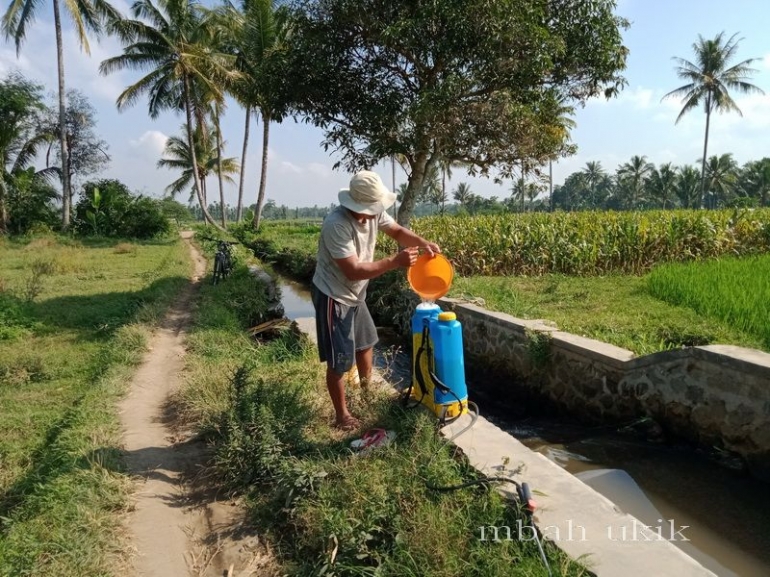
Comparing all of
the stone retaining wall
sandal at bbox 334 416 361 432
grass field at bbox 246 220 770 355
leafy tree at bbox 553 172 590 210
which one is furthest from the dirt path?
leafy tree at bbox 553 172 590 210

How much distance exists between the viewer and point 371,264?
307cm

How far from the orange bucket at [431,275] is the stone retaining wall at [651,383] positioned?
2.06 metres

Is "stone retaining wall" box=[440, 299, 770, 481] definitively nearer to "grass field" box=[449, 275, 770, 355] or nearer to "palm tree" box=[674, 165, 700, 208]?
"grass field" box=[449, 275, 770, 355]

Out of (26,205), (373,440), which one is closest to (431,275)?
(373,440)

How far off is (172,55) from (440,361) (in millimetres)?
23515

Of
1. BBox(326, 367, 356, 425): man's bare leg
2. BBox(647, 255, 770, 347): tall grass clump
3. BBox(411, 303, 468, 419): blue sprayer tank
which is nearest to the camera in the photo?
BBox(411, 303, 468, 419): blue sprayer tank

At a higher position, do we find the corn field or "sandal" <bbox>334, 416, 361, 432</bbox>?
the corn field

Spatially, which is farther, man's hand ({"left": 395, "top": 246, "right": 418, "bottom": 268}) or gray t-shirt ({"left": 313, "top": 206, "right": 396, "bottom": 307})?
gray t-shirt ({"left": 313, "top": 206, "right": 396, "bottom": 307})

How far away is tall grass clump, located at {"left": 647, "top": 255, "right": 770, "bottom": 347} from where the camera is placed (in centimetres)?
502

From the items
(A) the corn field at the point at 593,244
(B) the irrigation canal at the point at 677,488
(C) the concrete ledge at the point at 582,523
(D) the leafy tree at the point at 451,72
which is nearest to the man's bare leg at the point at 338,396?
(C) the concrete ledge at the point at 582,523

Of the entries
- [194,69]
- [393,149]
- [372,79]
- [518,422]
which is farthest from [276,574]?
[194,69]

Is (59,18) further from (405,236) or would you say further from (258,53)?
(405,236)

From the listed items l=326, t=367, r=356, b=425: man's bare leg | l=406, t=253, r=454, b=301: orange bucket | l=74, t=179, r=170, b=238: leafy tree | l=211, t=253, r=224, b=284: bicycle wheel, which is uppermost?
l=74, t=179, r=170, b=238: leafy tree

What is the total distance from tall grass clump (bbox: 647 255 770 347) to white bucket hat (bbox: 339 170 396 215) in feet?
12.5
